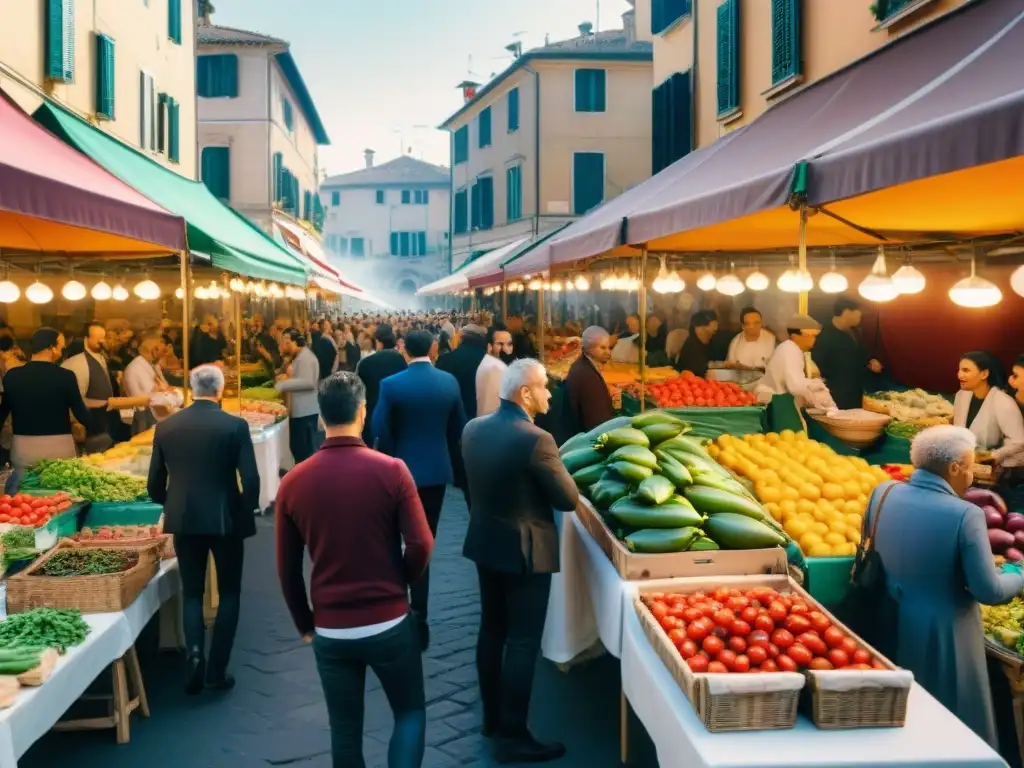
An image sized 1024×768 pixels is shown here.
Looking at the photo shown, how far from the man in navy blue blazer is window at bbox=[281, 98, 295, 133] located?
26.7 meters

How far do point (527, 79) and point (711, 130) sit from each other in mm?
18195

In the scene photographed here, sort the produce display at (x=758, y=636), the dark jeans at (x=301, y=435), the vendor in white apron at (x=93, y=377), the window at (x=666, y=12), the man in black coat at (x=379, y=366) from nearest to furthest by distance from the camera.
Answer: the produce display at (x=758, y=636) < the vendor in white apron at (x=93, y=377) < the man in black coat at (x=379, y=366) < the dark jeans at (x=301, y=435) < the window at (x=666, y=12)

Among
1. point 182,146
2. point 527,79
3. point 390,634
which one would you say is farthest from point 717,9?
point 527,79

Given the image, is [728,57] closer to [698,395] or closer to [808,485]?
[698,395]

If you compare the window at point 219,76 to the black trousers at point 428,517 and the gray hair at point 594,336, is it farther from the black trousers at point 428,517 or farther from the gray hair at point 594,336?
the black trousers at point 428,517

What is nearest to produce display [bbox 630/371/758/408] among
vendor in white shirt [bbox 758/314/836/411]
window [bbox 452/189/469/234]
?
vendor in white shirt [bbox 758/314/836/411]

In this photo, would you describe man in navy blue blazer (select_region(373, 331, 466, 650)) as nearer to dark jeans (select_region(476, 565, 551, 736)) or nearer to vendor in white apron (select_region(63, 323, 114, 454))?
dark jeans (select_region(476, 565, 551, 736))

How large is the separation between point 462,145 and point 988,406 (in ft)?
108

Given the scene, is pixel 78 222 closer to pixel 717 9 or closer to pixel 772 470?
pixel 772 470

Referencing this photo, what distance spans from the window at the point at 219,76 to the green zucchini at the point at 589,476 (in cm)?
2534

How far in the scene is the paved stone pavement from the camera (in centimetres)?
457

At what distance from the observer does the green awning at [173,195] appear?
7875 millimetres

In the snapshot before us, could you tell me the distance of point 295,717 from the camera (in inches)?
198

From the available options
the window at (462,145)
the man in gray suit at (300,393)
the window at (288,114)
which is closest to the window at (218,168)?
the window at (288,114)
